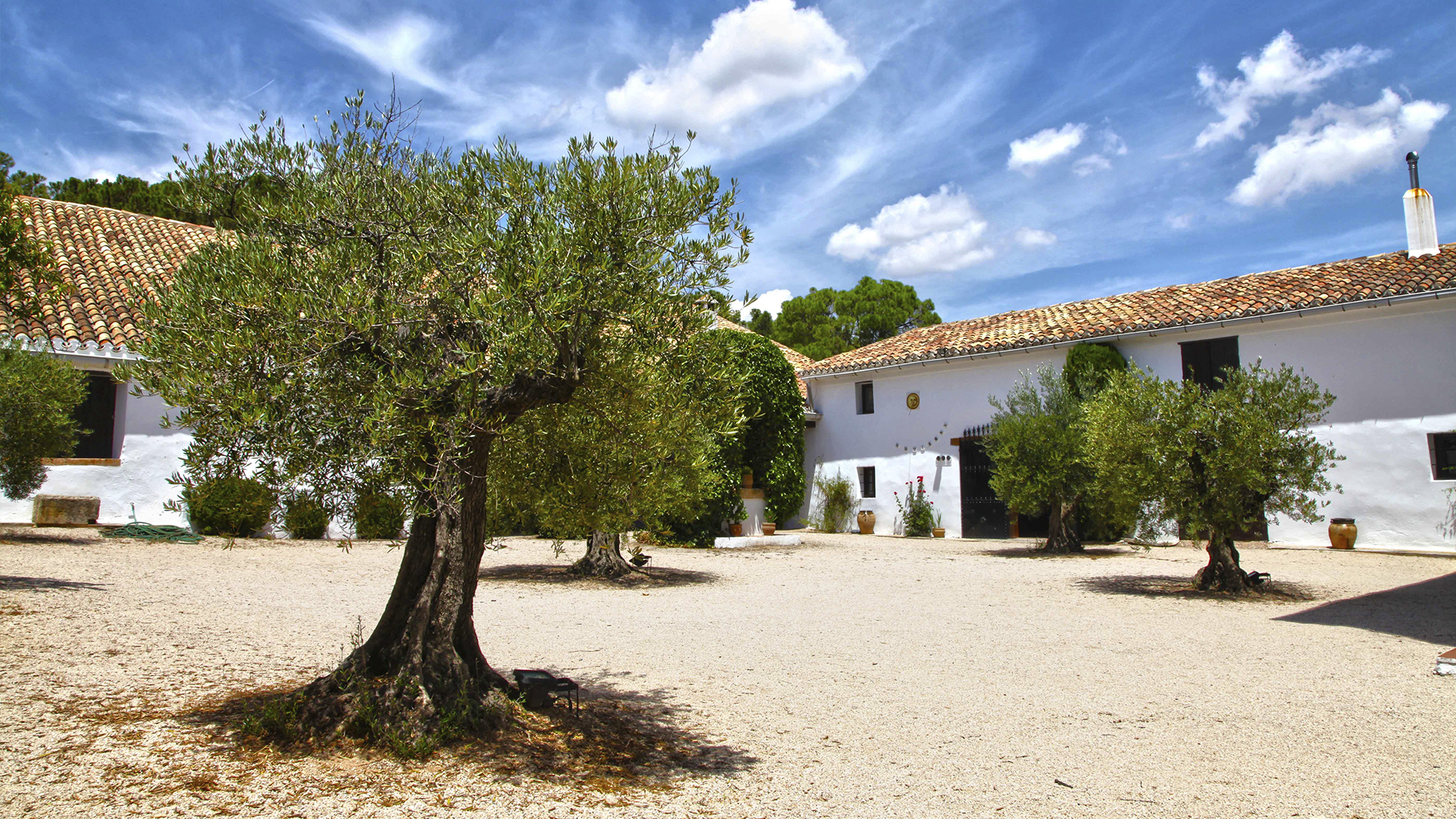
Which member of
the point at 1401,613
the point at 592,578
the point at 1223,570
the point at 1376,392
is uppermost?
the point at 1376,392

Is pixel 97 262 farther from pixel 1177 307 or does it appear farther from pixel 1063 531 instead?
pixel 1177 307

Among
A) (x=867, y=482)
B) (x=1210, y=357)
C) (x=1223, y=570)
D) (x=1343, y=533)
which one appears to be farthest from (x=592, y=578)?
(x=1210, y=357)

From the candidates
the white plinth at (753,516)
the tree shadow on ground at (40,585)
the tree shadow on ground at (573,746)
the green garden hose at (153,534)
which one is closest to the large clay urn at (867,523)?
the white plinth at (753,516)

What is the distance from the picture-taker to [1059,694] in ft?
20.9

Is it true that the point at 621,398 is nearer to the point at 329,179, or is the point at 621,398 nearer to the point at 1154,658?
the point at 329,179

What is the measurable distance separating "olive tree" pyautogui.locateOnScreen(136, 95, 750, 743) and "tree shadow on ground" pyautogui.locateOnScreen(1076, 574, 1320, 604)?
9.48 meters

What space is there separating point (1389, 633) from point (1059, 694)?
4732 millimetres

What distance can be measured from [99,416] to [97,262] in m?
3.56

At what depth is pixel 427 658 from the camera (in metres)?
4.88

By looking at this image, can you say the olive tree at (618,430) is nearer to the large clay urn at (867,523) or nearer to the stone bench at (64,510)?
the stone bench at (64,510)

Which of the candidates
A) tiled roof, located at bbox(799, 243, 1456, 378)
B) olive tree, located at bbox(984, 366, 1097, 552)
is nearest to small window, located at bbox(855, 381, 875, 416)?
tiled roof, located at bbox(799, 243, 1456, 378)

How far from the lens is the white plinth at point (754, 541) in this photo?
18.8 meters

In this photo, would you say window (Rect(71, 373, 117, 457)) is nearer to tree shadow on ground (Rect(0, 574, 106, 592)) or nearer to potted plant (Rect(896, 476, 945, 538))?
tree shadow on ground (Rect(0, 574, 106, 592))

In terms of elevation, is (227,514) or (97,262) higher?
(97,262)
